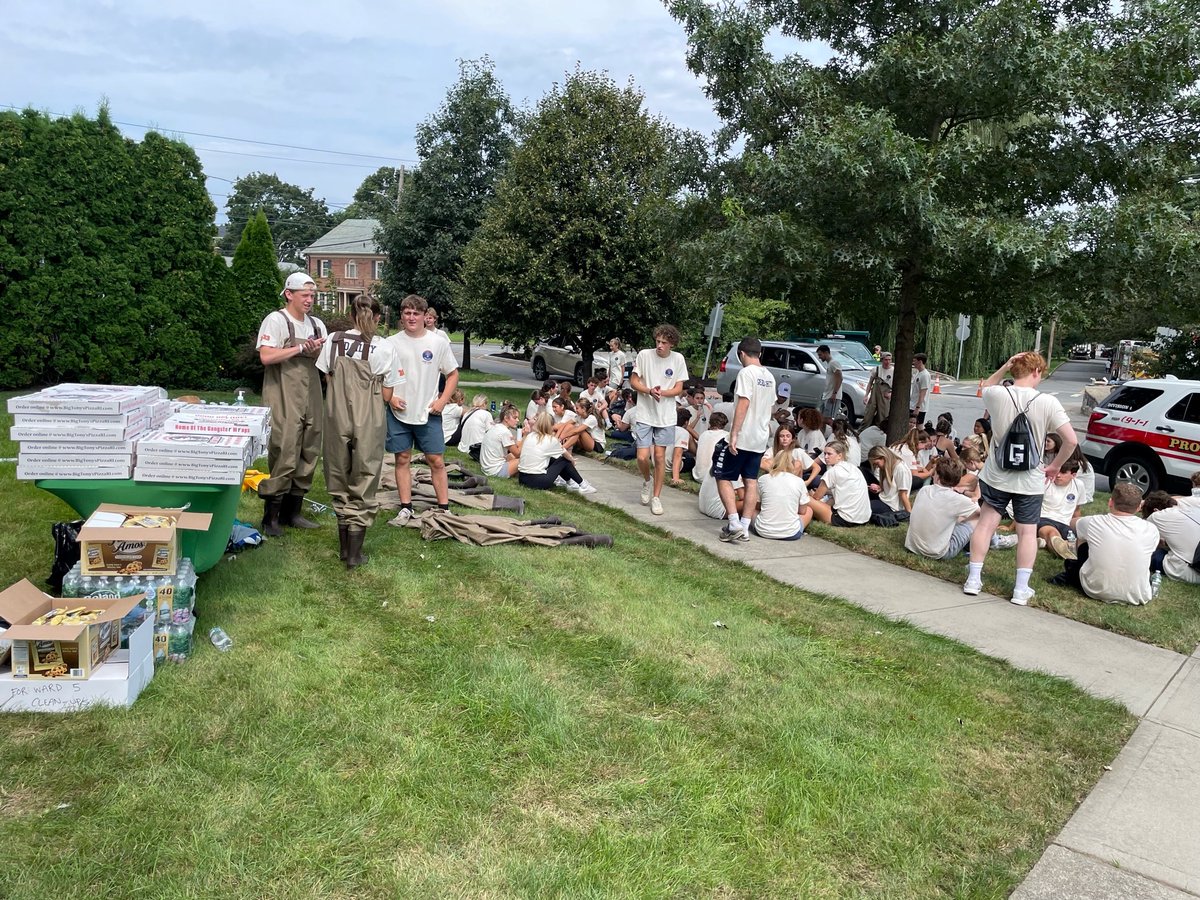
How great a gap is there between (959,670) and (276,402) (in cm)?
484

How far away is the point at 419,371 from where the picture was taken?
665 cm

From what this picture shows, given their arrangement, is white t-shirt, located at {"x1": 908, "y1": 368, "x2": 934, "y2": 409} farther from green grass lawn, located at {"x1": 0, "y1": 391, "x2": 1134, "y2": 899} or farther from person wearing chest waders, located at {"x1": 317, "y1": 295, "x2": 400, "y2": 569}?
person wearing chest waders, located at {"x1": 317, "y1": 295, "x2": 400, "y2": 569}

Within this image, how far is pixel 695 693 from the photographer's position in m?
4.14

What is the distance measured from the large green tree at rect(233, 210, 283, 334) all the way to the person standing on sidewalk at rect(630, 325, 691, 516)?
30.8ft

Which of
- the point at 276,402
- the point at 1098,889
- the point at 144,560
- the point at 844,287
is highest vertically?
the point at 844,287

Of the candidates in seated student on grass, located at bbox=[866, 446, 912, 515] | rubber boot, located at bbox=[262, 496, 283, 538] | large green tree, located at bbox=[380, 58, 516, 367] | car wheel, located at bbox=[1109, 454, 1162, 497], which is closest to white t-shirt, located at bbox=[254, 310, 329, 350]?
rubber boot, located at bbox=[262, 496, 283, 538]

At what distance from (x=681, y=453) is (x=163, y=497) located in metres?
7.23

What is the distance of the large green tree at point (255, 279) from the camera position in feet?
49.9

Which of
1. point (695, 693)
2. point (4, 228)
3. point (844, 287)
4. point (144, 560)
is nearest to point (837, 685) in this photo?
point (695, 693)

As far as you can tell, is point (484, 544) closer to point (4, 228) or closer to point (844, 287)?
point (844, 287)

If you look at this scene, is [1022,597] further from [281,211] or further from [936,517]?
[281,211]

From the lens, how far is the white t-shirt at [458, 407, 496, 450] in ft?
35.7

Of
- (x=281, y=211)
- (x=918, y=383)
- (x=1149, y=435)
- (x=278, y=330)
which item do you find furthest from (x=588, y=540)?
(x=281, y=211)

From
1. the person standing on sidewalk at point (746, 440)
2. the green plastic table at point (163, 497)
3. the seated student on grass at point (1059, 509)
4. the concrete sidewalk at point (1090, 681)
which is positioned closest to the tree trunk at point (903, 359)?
the seated student on grass at point (1059, 509)
